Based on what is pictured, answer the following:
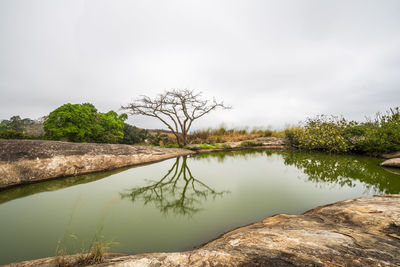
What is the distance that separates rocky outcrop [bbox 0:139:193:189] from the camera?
274 centimetres

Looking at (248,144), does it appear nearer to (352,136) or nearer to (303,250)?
(352,136)

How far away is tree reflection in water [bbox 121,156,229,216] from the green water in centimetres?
1

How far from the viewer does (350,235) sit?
3.29 ft

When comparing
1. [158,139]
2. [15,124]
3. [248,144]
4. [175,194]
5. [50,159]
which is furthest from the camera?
[15,124]

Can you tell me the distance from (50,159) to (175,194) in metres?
3.03

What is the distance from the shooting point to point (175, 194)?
2607mm

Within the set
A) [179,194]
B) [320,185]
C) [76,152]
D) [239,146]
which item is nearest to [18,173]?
[76,152]

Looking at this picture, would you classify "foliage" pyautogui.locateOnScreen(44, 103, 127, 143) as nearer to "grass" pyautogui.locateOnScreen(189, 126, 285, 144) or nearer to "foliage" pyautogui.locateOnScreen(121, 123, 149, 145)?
"foliage" pyautogui.locateOnScreen(121, 123, 149, 145)

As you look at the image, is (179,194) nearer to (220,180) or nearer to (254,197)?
(220,180)

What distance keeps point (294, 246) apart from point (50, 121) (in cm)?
1332

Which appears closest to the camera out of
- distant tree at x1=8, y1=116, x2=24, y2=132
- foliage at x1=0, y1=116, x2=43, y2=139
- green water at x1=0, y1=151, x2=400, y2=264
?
green water at x1=0, y1=151, x2=400, y2=264

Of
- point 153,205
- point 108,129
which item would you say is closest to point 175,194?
point 153,205

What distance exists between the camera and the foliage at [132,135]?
14627 mm

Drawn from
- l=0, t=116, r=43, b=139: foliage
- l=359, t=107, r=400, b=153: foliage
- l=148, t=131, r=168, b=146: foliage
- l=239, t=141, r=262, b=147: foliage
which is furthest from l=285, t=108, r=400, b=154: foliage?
l=0, t=116, r=43, b=139: foliage
